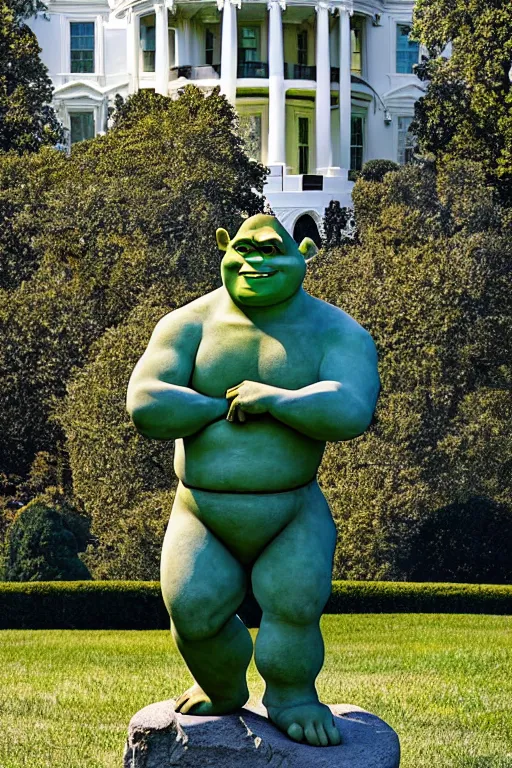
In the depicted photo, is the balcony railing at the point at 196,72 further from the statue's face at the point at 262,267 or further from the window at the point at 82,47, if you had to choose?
the statue's face at the point at 262,267

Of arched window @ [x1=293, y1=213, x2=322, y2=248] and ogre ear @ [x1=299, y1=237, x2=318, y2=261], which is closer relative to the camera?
ogre ear @ [x1=299, y1=237, x2=318, y2=261]

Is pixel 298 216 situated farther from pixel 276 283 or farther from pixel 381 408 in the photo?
pixel 276 283

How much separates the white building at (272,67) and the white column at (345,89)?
0.02m

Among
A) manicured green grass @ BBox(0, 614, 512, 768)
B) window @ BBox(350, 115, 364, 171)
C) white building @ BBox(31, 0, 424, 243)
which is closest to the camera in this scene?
manicured green grass @ BBox(0, 614, 512, 768)

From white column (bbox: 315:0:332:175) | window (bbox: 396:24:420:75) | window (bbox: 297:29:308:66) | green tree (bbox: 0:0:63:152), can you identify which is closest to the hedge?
green tree (bbox: 0:0:63:152)

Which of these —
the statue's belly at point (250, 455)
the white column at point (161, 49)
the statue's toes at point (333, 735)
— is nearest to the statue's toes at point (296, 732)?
the statue's toes at point (333, 735)

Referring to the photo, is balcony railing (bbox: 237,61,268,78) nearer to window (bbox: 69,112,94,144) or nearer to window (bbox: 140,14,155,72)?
window (bbox: 140,14,155,72)

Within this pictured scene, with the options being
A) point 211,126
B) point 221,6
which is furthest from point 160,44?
point 211,126

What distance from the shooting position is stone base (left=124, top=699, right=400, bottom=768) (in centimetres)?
635

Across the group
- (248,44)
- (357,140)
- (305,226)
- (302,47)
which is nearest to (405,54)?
(357,140)

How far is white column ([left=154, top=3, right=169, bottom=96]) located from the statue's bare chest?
3490 centimetres

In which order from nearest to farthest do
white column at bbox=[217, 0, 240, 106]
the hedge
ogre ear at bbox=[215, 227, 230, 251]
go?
ogre ear at bbox=[215, 227, 230, 251] < the hedge < white column at bbox=[217, 0, 240, 106]

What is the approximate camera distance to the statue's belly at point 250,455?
21.1 ft

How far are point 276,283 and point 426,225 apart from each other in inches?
635
